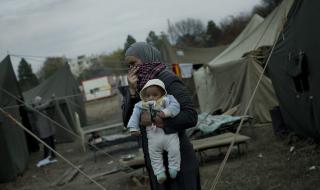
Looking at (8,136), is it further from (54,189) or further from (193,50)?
(193,50)

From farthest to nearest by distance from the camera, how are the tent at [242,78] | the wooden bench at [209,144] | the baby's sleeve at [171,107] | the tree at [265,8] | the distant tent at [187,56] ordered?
1. the tree at [265,8]
2. the distant tent at [187,56]
3. the tent at [242,78]
4. the wooden bench at [209,144]
5. the baby's sleeve at [171,107]

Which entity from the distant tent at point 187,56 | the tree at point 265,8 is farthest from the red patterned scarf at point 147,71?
the tree at point 265,8

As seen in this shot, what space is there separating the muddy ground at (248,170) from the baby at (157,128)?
3027 mm

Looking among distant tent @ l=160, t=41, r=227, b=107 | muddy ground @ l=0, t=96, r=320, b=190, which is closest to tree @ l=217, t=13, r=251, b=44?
distant tent @ l=160, t=41, r=227, b=107

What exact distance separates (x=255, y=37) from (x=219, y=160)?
21.8 ft

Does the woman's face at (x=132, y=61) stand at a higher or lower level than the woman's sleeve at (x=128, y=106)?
higher

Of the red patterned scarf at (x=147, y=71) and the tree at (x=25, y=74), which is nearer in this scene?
the red patterned scarf at (x=147, y=71)

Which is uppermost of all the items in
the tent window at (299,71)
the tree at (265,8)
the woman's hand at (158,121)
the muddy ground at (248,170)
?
the tree at (265,8)

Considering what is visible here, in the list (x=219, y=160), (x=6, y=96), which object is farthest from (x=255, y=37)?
(x=6, y=96)

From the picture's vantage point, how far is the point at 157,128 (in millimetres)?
2787

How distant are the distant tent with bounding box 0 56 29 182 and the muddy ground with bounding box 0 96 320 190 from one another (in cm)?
27

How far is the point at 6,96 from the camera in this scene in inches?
439

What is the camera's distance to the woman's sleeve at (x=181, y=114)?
2.69 metres

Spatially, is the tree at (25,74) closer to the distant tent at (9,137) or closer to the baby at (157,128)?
the distant tent at (9,137)
